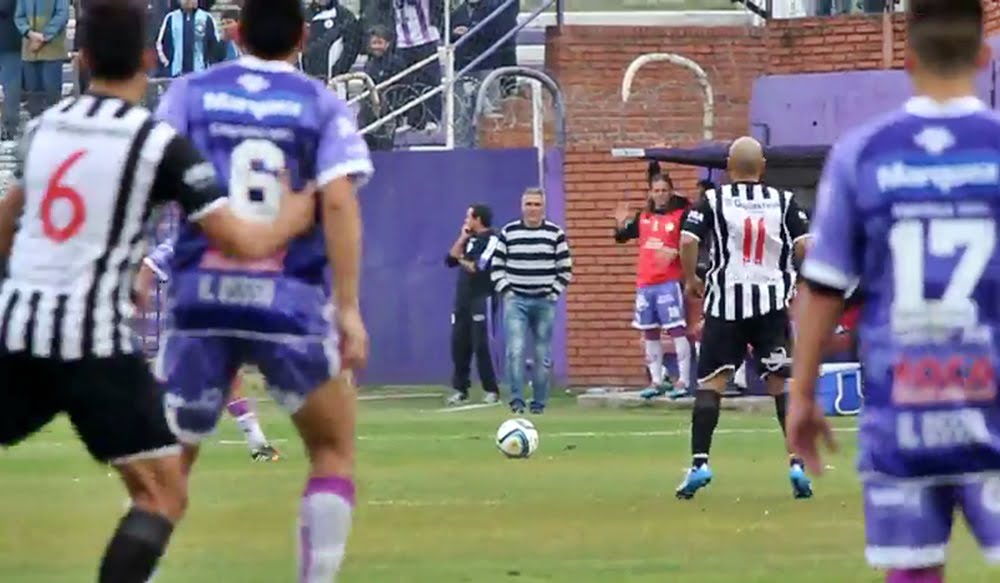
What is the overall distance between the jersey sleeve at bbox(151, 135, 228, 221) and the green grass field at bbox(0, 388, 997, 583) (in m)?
3.14

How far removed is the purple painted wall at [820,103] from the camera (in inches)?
1057

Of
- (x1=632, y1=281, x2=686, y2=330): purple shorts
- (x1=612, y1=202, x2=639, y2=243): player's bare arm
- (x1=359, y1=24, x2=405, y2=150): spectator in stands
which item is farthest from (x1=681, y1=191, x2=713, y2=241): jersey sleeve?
(x1=359, y1=24, x2=405, y2=150): spectator in stands

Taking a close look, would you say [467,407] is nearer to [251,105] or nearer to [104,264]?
[251,105]

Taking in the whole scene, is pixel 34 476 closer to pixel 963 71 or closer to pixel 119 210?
pixel 119 210

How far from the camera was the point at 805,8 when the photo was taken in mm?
30844

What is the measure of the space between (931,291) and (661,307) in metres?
19.5

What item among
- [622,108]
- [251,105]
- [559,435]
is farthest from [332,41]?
[251,105]

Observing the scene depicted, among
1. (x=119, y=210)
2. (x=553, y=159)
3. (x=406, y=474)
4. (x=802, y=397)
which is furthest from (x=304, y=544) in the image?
(x=553, y=159)

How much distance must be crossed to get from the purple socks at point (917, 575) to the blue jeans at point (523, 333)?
18368mm

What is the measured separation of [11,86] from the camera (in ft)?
93.1

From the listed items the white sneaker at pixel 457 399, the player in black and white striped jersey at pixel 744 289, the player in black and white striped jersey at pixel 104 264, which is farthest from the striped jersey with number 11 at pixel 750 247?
the white sneaker at pixel 457 399

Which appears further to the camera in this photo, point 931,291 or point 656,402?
point 656,402

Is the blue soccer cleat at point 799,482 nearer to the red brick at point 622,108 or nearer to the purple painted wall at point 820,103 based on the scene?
the purple painted wall at point 820,103

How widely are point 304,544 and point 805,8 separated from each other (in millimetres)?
22534
